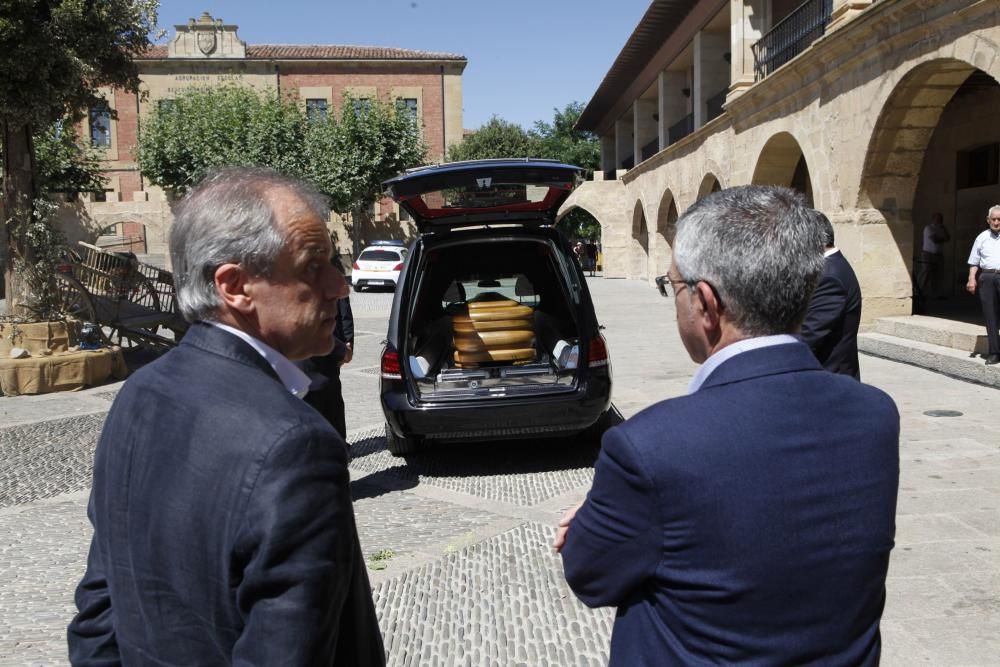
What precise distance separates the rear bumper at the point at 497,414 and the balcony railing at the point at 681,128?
59.0ft

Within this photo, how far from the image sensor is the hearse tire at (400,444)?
20.3ft

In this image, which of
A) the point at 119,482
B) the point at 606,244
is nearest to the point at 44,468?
the point at 119,482

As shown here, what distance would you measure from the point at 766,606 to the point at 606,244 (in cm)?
3261

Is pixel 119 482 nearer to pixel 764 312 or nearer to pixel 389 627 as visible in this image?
pixel 764 312

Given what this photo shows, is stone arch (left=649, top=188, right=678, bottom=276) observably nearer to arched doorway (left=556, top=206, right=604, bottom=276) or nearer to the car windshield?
the car windshield

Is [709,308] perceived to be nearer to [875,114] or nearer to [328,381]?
[328,381]

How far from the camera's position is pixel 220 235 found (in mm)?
1418

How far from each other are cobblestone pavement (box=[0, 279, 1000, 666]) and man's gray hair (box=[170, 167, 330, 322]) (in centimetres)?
227

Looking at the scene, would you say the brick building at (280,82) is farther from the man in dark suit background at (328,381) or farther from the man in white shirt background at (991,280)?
the man in dark suit background at (328,381)

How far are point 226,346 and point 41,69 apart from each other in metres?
10.1

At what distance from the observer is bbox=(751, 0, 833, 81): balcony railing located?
517 inches

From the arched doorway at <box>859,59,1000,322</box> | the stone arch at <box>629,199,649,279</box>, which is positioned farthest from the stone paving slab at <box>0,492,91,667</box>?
the stone arch at <box>629,199,649,279</box>

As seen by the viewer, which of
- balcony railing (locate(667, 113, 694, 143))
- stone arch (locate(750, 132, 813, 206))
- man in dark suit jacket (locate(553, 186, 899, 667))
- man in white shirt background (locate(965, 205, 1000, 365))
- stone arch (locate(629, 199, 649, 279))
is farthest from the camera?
stone arch (locate(629, 199, 649, 279))

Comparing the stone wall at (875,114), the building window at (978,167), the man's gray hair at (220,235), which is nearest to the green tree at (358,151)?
the stone wall at (875,114)
